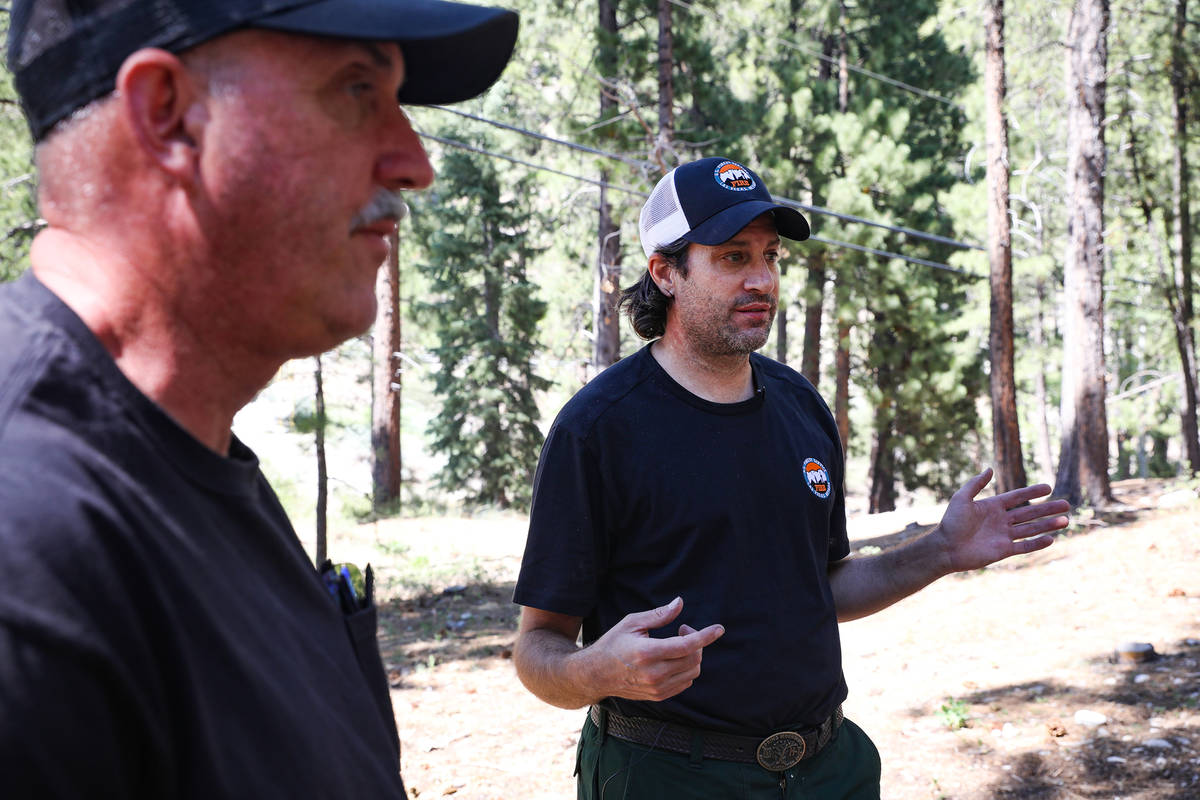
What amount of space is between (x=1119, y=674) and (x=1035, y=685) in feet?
1.79

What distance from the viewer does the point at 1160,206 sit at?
66.2 ft

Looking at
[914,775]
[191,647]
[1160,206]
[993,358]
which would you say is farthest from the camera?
[1160,206]

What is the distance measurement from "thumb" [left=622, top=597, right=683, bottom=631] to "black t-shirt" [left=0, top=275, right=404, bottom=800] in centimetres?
101

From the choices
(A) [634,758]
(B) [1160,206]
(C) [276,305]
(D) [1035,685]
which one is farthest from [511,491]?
(C) [276,305]

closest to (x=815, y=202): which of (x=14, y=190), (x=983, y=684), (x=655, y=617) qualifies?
(x=14, y=190)

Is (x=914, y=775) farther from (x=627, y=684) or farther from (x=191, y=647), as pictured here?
(x=191, y=647)

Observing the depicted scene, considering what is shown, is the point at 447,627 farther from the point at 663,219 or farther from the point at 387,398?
the point at 387,398

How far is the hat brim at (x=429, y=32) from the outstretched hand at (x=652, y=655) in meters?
1.13

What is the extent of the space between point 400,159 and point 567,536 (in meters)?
1.58

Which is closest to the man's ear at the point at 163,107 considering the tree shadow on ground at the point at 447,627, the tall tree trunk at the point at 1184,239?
the tree shadow on ground at the point at 447,627

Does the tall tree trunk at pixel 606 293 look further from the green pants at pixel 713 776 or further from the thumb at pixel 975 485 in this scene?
the green pants at pixel 713 776

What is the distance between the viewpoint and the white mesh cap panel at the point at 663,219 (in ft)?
9.84

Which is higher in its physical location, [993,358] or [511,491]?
[993,358]

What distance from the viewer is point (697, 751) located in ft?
8.12
